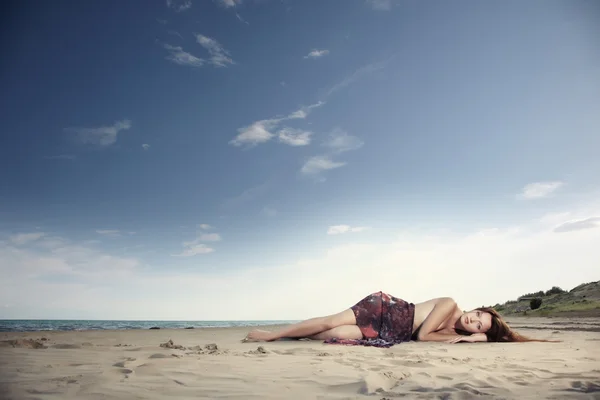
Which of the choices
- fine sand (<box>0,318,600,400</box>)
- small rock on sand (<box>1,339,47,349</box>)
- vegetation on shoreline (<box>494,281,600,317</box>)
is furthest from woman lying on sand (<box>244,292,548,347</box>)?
vegetation on shoreline (<box>494,281,600,317</box>)

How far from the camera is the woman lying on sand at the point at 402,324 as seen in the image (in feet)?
20.5

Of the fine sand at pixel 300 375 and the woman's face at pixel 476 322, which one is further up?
the woman's face at pixel 476 322

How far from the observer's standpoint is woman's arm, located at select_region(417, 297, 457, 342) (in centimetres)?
616

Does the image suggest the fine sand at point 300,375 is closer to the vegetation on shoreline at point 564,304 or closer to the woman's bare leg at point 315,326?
the woman's bare leg at point 315,326

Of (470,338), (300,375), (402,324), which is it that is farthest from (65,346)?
(470,338)

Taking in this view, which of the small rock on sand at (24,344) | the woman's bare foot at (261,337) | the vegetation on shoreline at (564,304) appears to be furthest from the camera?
the vegetation on shoreline at (564,304)

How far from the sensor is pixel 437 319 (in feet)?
Result: 20.4

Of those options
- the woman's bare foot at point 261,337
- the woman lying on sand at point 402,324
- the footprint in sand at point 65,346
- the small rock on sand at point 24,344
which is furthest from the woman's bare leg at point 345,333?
the small rock on sand at point 24,344

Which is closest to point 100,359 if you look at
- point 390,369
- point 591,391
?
point 390,369

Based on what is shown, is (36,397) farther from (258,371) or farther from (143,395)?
(258,371)

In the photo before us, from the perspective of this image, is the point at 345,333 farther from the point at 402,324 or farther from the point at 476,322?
the point at 476,322

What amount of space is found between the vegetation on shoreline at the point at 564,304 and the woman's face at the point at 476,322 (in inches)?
418

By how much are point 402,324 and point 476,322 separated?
4.13 ft

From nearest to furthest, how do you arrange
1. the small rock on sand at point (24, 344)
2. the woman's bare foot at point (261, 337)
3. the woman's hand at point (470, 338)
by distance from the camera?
the small rock on sand at point (24, 344), the woman's hand at point (470, 338), the woman's bare foot at point (261, 337)
